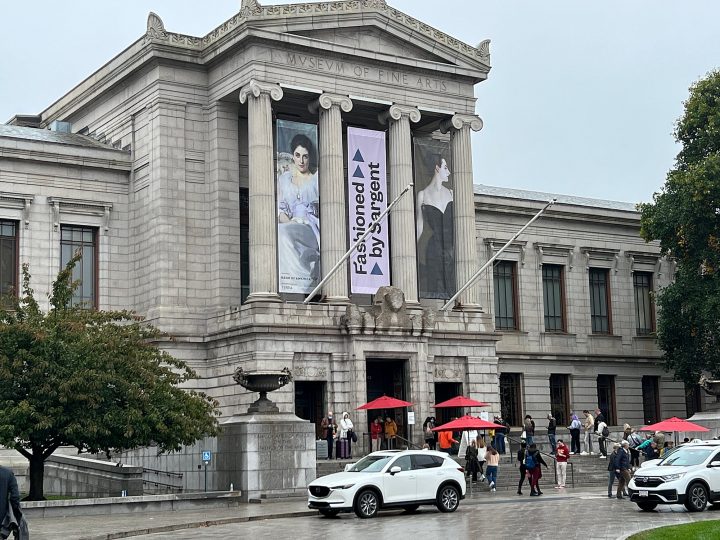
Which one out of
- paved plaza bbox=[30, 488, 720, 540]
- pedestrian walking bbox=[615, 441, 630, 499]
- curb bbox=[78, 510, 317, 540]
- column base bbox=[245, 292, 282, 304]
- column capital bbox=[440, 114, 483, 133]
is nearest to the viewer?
paved plaza bbox=[30, 488, 720, 540]

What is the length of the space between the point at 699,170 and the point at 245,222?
20.4 m

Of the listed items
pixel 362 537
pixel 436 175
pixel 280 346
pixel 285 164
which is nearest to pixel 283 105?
pixel 285 164

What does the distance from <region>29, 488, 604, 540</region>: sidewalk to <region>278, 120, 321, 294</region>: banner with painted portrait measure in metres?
A: 13.8

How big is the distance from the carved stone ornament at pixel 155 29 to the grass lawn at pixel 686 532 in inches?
1283

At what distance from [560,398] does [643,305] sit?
8.08 meters

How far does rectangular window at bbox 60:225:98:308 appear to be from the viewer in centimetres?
4891

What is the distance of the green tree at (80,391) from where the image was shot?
32.1 metres

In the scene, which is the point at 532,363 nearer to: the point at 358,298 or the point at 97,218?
the point at 358,298

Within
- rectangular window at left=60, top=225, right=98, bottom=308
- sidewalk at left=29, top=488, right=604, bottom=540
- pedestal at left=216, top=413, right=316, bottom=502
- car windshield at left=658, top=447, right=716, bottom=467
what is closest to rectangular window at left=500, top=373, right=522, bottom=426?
rectangular window at left=60, top=225, right=98, bottom=308

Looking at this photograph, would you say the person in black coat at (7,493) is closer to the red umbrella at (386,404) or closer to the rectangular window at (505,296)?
the red umbrella at (386,404)

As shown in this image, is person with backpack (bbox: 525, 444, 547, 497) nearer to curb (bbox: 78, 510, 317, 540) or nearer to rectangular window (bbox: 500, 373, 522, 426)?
curb (bbox: 78, 510, 317, 540)

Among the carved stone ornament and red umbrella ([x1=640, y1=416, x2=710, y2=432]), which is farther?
the carved stone ornament

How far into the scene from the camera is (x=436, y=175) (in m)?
51.9

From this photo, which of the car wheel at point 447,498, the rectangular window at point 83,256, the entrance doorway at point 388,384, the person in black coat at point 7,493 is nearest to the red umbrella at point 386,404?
the entrance doorway at point 388,384
